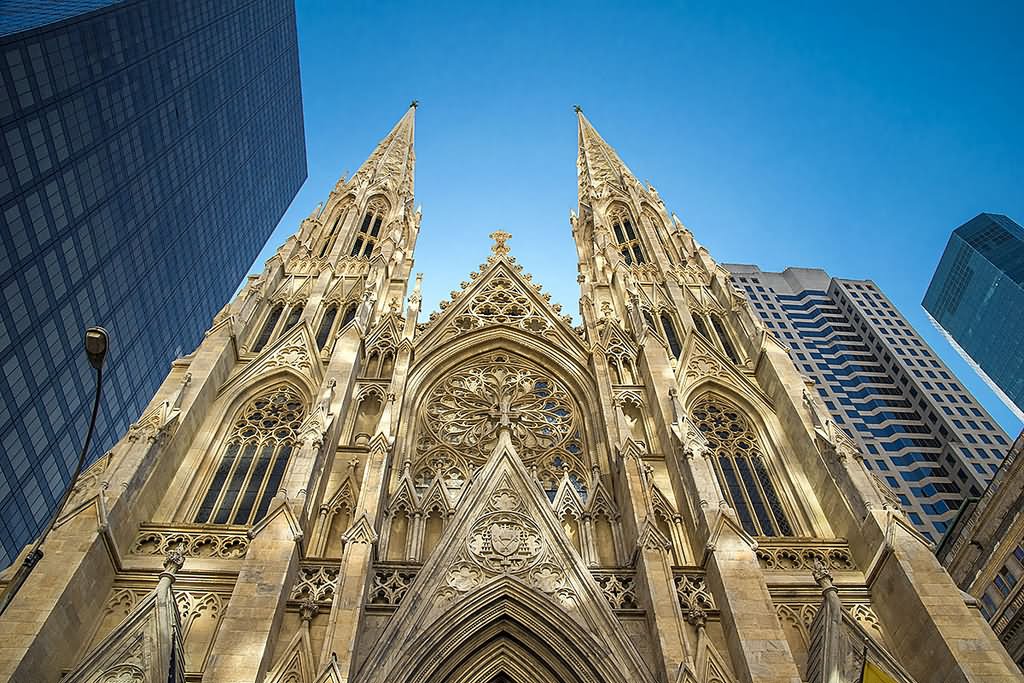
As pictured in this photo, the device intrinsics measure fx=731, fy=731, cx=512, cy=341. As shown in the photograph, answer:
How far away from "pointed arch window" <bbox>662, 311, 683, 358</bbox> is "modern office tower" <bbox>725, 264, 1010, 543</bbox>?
2913 cm

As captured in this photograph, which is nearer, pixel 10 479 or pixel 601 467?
pixel 601 467

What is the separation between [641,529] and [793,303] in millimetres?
60928

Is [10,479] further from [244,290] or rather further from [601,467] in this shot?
[601,467]

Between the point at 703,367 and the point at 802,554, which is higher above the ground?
the point at 703,367

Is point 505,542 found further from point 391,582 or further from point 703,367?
point 703,367

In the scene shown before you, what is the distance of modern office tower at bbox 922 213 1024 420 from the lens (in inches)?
2562

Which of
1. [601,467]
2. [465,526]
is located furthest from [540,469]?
[465,526]

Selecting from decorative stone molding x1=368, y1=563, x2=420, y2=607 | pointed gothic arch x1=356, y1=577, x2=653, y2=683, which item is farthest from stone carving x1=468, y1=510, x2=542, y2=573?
decorative stone molding x1=368, y1=563, x2=420, y2=607

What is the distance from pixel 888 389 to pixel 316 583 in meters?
57.2

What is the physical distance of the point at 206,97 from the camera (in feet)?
166

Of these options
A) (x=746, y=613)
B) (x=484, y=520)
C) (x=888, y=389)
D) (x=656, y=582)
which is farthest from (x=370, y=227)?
(x=888, y=389)

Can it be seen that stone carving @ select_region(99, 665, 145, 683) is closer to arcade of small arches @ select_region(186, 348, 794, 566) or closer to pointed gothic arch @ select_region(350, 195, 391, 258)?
arcade of small arches @ select_region(186, 348, 794, 566)

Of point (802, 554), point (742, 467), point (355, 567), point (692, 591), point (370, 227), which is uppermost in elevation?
point (370, 227)

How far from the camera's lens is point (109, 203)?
131 ft
